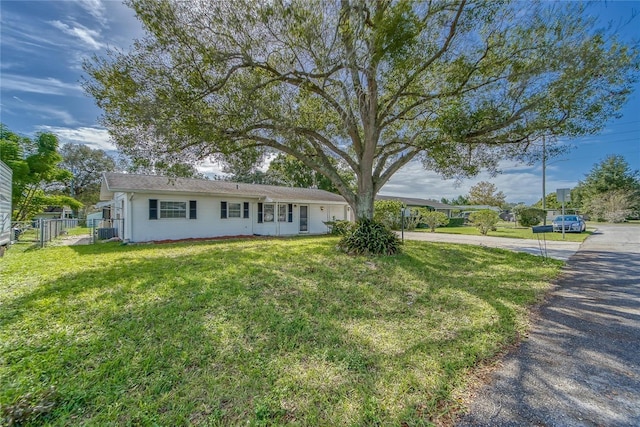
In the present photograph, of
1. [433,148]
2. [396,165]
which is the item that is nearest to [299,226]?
[396,165]

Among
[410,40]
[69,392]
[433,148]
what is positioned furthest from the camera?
[433,148]

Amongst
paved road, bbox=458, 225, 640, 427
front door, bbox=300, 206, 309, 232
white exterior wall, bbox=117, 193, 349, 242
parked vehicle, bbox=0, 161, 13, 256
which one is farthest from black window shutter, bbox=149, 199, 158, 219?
paved road, bbox=458, 225, 640, 427

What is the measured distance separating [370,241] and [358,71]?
515 cm

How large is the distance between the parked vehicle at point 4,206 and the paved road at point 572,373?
13619 mm

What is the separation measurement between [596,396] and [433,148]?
7190 mm

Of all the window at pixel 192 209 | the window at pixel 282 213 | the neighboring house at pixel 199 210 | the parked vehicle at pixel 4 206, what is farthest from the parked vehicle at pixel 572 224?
the parked vehicle at pixel 4 206

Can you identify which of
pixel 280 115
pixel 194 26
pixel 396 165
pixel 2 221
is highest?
pixel 194 26

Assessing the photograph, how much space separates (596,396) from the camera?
2.43 metres

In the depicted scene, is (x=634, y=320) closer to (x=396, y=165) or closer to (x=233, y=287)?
(x=233, y=287)

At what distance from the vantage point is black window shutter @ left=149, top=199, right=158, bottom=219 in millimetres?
12883

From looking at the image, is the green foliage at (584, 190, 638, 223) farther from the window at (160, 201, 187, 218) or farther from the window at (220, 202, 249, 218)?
the window at (160, 201, 187, 218)

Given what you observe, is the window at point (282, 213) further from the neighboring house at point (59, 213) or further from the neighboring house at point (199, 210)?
the neighboring house at point (59, 213)

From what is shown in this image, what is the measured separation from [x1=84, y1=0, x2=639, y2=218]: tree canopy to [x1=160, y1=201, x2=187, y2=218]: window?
4786 mm

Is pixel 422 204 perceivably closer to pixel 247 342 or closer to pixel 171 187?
pixel 171 187
